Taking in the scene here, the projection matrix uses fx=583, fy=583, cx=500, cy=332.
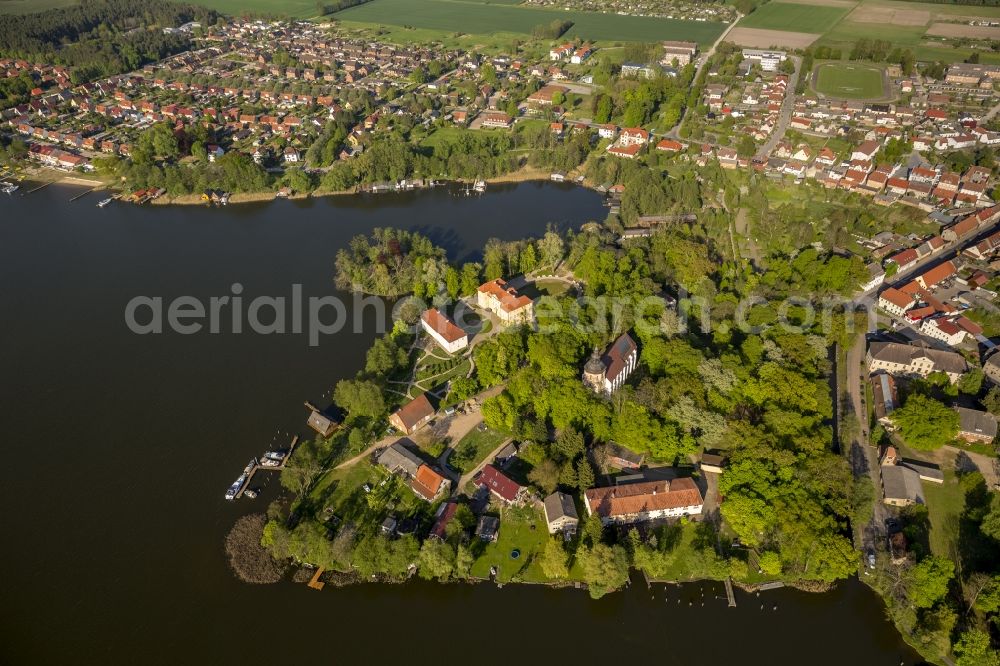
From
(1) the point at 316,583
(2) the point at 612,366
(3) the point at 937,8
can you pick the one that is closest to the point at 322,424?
(1) the point at 316,583

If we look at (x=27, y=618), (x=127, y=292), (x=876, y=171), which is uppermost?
(x=876, y=171)

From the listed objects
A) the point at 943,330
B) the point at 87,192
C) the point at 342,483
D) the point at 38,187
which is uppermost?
the point at 943,330

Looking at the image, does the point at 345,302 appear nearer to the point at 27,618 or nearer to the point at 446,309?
the point at 446,309

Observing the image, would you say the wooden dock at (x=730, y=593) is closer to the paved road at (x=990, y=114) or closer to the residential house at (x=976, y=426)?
the residential house at (x=976, y=426)

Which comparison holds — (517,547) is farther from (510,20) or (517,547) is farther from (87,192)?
(510,20)

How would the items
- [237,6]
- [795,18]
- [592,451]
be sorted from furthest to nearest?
[237,6] → [795,18] → [592,451]

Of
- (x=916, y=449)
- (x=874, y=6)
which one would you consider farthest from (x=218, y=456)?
(x=874, y=6)
